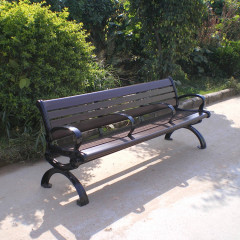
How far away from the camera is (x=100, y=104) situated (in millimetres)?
3646

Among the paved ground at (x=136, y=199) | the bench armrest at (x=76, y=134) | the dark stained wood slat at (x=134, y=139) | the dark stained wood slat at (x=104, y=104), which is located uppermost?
the dark stained wood slat at (x=104, y=104)

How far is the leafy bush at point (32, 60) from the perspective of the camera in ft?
13.1

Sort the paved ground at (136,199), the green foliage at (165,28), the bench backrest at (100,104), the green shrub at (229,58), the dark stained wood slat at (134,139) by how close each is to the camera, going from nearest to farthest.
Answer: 1. the paved ground at (136,199)
2. the dark stained wood slat at (134,139)
3. the bench backrest at (100,104)
4. the green foliage at (165,28)
5. the green shrub at (229,58)

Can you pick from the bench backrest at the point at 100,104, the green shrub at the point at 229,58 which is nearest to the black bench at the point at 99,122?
the bench backrest at the point at 100,104

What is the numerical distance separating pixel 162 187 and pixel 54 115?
137cm

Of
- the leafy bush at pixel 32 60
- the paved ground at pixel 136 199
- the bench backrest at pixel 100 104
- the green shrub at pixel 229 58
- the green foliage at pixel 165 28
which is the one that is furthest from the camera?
the green shrub at pixel 229 58

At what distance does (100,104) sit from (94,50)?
13.5ft

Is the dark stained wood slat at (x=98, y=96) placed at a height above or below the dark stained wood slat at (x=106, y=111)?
above

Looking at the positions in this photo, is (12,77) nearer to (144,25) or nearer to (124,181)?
(124,181)

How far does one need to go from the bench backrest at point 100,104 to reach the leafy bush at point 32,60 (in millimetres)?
552

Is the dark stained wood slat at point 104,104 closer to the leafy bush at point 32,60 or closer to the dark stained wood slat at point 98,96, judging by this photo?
the dark stained wood slat at point 98,96

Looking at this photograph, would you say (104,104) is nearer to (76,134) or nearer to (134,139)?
(134,139)

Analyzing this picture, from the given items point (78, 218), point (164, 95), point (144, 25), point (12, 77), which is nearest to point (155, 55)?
point (144, 25)

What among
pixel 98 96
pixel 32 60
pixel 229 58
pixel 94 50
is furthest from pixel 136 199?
pixel 229 58
